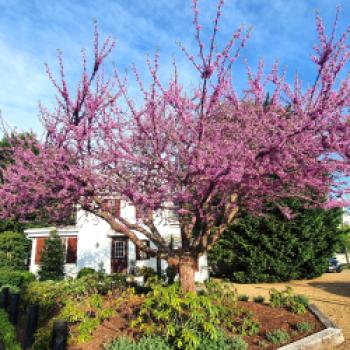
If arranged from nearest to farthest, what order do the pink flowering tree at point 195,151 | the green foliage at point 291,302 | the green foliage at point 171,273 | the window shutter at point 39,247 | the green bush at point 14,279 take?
the pink flowering tree at point 195,151 → the green foliage at point 291,302 → the green foliage at point 171,273 → the green bush at point 14,279 → the window shutter at point 39,247

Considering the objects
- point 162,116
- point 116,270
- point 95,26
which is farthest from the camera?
point 116,270

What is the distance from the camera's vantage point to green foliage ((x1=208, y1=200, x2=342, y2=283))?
45.8 ft

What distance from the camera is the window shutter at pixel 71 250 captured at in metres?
18.5

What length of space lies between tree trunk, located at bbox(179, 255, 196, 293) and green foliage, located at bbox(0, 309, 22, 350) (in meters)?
3.17

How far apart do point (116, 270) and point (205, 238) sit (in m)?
13.2

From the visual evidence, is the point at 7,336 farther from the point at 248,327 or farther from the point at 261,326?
the point at 261,326

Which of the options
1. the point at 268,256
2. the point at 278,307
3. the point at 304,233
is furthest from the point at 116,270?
the point at 278,307

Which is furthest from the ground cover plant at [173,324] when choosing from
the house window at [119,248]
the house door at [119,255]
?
the house window at [119,248]

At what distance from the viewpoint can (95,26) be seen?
4.48 m

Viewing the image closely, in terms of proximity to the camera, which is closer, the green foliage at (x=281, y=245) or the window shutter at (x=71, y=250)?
the green foliage at (x=281, y=245)

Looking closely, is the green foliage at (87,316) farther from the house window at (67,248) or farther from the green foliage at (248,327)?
the house window at (67,248)

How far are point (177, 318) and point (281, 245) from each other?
409 inches

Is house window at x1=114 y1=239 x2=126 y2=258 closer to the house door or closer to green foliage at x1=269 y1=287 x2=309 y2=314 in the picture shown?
the house door

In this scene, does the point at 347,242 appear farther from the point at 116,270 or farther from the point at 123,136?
the point at 123,136
